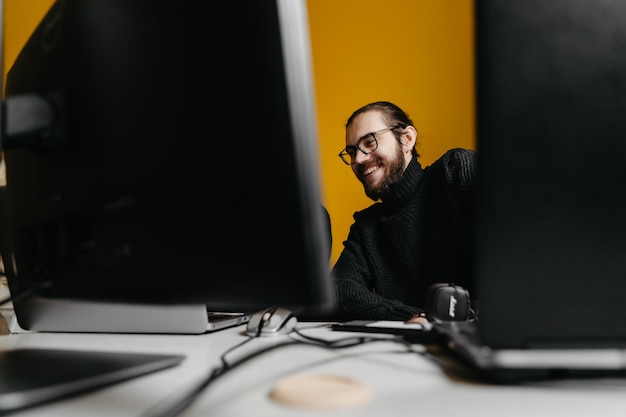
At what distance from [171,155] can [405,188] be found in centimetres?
155

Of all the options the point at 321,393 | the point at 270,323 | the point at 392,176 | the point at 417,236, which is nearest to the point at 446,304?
→ the point at 270,323

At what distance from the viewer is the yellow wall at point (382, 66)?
2004mm

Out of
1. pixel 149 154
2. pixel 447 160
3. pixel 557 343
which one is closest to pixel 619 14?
pixel 557 343

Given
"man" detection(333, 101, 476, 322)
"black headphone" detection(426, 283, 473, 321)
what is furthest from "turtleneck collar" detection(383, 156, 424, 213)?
"black headphone" detection(426, 283, 473, 321)

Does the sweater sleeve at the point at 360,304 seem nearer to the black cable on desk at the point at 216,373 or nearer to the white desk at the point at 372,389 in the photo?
the black cable on desk at the point at 216,373

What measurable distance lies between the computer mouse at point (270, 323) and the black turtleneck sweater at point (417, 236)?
2.65ft

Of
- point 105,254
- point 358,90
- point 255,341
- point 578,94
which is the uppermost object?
point 358,90

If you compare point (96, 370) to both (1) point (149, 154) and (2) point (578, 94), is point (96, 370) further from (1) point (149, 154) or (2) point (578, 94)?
(2) point (578, 94)

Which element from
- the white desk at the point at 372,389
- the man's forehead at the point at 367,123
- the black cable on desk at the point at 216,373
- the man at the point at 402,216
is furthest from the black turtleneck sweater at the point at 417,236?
the white desk at the point at 372,389

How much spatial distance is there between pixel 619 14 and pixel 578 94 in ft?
0.26

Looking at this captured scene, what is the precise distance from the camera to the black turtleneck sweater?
1688 mm

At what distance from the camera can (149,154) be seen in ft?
1.38

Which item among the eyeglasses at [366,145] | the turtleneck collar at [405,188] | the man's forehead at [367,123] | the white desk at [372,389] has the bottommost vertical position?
the white desk at [372,389]

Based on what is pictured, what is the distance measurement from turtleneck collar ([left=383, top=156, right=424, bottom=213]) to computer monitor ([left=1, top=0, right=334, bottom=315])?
1.48 meters
